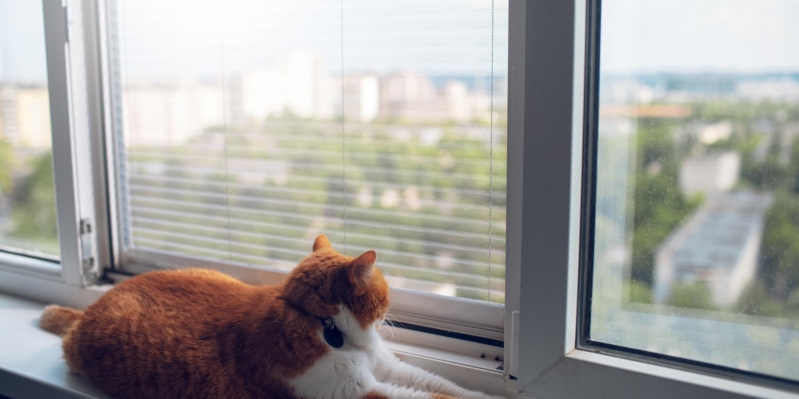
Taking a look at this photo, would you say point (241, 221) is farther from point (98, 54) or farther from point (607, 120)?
point (607, 120)

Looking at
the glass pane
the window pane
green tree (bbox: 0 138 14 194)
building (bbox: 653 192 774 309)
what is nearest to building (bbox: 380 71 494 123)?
the window pane

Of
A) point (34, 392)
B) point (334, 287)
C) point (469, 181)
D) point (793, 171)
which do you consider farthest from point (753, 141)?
point (34, 392)

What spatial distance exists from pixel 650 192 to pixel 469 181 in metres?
0.34

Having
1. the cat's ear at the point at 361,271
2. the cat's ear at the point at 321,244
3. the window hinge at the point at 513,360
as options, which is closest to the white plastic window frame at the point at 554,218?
the window hinge at the point at 513,360

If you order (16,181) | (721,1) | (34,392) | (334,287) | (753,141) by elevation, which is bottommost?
(34,392)

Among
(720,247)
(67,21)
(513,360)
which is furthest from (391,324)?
(67,21)

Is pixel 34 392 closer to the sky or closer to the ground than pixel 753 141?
closer to the ground

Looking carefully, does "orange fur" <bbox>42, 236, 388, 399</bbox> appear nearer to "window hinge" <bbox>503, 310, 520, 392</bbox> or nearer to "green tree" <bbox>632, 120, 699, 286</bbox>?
"window hinge" <bbox>503, 310, 520, 392</bbox>

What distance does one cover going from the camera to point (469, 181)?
1118 millimetres

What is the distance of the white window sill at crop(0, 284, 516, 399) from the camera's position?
43.3 inches

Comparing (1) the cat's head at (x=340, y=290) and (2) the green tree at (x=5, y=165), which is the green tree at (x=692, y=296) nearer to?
(1) the cat's head at (x=340, y=290)

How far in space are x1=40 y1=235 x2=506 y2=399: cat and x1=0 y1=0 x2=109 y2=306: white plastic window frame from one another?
1.36 feet

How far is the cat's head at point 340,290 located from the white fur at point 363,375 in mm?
17

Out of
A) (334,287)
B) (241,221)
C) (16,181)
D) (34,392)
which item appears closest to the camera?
(334,287)
